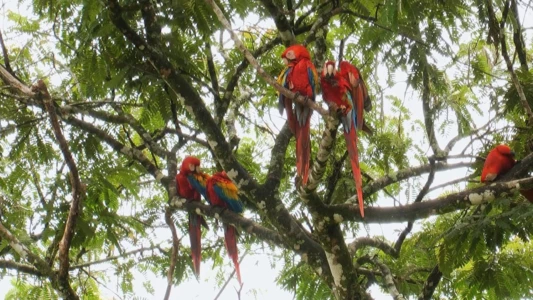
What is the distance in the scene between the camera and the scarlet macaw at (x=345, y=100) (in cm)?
321

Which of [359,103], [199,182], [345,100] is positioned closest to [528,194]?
[359,103]

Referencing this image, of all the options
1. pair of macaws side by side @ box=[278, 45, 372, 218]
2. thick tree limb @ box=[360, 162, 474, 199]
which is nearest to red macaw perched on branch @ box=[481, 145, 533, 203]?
thick tree limb @ box=[360, 162, 474, 199]

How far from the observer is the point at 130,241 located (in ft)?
16.5

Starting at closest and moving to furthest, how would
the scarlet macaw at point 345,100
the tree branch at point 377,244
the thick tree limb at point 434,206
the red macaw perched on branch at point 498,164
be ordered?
the thick tree limb at point 434,206, the scarlet macaw at point 345,100, the red macaw perched on branch at point 498,164, the tree branch at point 377,244

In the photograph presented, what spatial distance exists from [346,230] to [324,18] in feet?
6.41

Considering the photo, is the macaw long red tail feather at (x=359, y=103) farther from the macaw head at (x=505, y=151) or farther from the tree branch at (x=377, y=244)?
the tree branch at (x=377, y=244)

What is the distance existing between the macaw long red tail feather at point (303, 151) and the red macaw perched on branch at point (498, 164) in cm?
120


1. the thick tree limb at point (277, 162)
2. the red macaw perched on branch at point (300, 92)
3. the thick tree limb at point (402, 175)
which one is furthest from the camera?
the thick tree limb at point (402, 175)

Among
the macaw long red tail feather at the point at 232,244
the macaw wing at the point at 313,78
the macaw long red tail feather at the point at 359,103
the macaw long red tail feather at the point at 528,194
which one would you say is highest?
the macaw long red tail feather at the point at 232,244

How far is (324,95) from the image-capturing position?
3.31 metres

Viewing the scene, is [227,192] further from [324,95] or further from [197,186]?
[324,95]

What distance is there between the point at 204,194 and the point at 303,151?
71.6 inches

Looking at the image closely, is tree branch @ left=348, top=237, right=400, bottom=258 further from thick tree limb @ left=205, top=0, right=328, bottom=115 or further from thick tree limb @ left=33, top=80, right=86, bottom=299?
thick tree limb @ left=33, top=80, right=86, bottom=299

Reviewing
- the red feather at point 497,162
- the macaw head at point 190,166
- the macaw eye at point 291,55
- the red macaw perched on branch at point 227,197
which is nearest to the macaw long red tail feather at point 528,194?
the red feather at point 497,162
